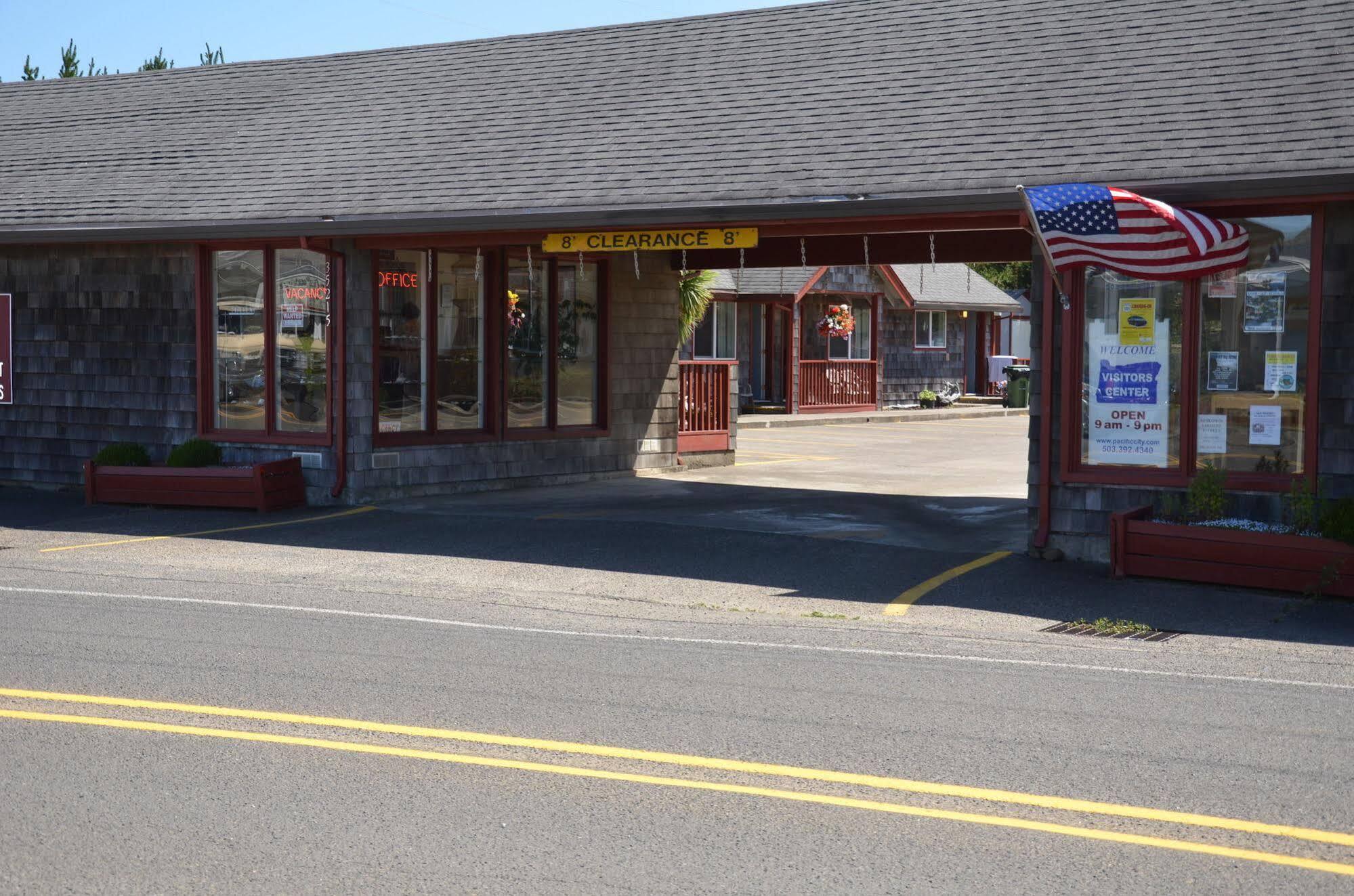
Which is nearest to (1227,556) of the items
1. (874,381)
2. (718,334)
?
(718,334)

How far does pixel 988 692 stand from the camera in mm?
7383

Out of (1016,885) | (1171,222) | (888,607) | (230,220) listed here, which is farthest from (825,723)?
(230,220)

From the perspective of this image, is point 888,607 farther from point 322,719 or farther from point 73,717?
point 73,717

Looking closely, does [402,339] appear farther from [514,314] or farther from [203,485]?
[203,485]

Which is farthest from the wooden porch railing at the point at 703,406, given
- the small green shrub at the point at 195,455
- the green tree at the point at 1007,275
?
the green tree at the point at 1007,275

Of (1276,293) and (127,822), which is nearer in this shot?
(127,822)

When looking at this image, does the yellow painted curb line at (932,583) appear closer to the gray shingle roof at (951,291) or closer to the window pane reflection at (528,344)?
the window pane reflection at (528,344)

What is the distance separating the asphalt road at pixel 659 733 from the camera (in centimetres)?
484

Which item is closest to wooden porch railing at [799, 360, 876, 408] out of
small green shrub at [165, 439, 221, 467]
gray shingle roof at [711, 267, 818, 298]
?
gray shingle roof at [711, 267, 818, 298]

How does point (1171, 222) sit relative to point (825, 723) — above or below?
above

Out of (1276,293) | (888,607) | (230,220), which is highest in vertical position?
(230,220)

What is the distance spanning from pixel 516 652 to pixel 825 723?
2290mm

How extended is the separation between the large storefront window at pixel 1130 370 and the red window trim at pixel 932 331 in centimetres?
2841

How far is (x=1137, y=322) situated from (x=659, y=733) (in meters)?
7.00
